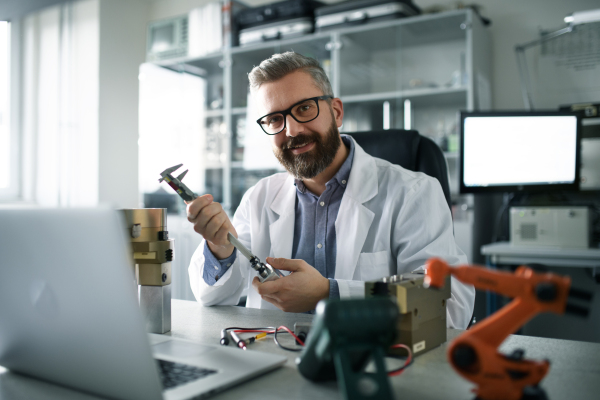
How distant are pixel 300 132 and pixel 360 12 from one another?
5.36 feet

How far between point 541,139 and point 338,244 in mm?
1439

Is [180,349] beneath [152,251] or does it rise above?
beneath

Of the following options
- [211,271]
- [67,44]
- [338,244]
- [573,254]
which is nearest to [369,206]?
[338,244]

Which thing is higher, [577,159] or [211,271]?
[577,159]

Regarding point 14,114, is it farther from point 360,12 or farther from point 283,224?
point 283,224

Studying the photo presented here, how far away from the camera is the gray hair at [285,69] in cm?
148

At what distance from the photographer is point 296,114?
1476mm

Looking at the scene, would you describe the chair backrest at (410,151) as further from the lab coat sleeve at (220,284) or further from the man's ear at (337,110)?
the lab coat sleeve at (220,284)

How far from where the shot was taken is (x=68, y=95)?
11.0ft

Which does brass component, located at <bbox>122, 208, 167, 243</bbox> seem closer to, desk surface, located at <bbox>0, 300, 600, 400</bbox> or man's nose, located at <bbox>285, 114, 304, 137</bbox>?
desk surface, located at <bbox>0, 300, 600, 400</bbox>

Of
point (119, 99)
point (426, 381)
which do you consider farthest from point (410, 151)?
point (119, 99)

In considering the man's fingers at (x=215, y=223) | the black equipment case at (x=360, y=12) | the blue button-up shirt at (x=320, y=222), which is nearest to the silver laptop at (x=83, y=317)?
the man's fingers at (x=215, y=223)

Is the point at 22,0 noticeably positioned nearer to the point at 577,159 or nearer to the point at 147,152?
the point at 147,152

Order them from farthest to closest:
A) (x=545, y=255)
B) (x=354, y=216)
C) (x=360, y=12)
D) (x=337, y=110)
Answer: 1. (x=360, y=12)
2. (x=545, y=255)
3. (x=337, y=110)
4. (x=354, y=216)
